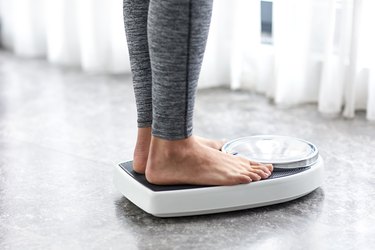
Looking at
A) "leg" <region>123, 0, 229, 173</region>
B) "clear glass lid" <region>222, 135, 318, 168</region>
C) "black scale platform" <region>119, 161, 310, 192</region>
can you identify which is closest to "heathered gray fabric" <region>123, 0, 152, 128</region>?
"leg" <region>123, 0, 229, 173</region>

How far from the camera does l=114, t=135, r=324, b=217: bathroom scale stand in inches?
59.4

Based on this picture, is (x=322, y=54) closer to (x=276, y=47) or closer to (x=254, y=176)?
(x=276, y=47)

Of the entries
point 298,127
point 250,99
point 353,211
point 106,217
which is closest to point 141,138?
point 106,217

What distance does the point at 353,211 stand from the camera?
1577mm

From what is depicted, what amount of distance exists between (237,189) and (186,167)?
0.38 feet

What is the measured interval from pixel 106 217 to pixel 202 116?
2.37 feet

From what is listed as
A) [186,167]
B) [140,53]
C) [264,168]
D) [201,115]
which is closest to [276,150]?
[264,168]

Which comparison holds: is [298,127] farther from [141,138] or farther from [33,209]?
[33,209]

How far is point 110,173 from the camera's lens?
1.80 m

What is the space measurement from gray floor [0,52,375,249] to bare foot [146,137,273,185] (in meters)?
0.08

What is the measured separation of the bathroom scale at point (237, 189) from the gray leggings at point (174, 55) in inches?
4.7

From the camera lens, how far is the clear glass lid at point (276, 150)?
162 centimetres

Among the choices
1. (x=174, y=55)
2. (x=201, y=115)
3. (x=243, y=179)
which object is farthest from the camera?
(x=201, y=115)

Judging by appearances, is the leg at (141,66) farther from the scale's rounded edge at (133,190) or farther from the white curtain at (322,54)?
the white curtain at (322,54)
